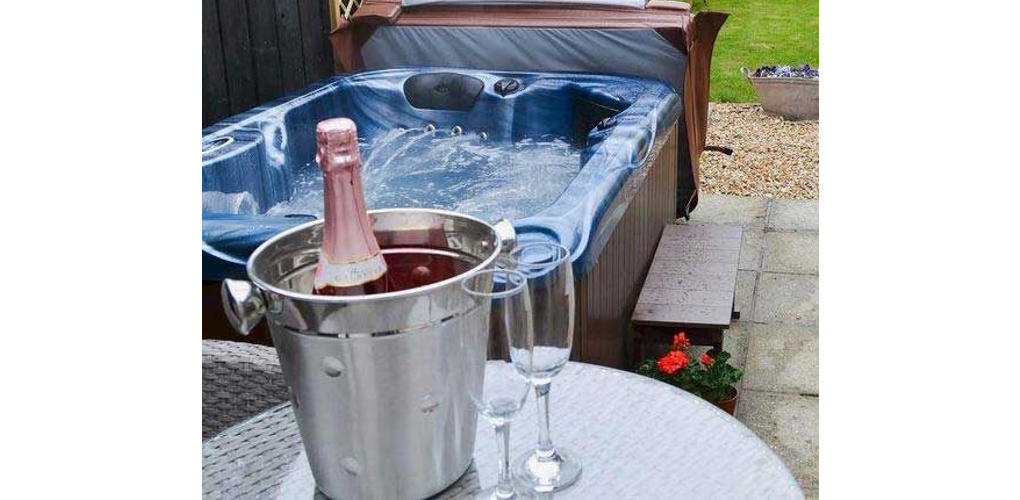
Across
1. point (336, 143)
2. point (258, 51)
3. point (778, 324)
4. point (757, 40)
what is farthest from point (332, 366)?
point (757, 40)

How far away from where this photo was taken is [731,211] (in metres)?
2.83

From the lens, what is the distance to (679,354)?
162 cm

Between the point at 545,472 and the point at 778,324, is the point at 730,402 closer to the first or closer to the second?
the point at 778,324

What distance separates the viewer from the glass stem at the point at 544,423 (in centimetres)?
67

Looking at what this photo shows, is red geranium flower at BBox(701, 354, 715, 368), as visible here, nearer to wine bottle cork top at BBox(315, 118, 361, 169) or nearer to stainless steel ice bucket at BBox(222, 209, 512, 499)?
stainless steel ice bucket at BBox(222, 209, 512, 499)

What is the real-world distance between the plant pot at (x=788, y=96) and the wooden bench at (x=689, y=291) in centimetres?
165

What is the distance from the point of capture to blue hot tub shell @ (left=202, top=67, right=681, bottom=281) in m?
1.43

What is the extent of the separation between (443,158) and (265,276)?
78.7 inches

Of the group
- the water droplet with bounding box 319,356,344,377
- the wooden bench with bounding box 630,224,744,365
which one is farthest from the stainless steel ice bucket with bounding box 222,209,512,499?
the wooden bench with bounding box 630,224,744,365

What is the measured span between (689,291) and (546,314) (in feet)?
4.06

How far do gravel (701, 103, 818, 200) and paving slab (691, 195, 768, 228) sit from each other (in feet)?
0.19
